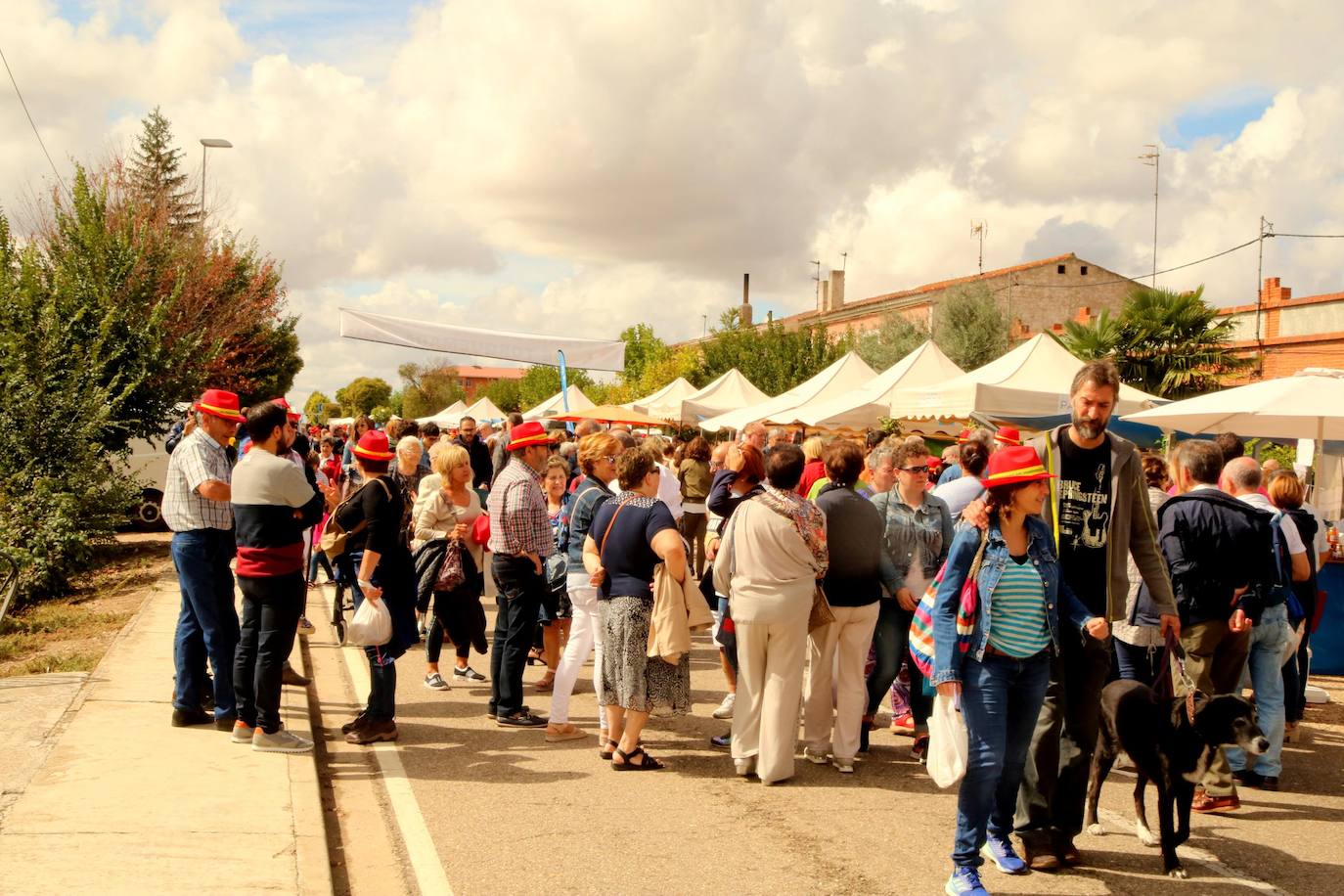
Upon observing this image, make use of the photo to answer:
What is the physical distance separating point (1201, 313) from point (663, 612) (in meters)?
19.9

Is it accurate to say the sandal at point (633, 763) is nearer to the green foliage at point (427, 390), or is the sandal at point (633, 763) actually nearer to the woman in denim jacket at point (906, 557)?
the woman in denim jacket at point (906, 557)

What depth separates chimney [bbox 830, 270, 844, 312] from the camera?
242 ft

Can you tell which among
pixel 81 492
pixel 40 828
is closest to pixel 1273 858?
pixel 40 828

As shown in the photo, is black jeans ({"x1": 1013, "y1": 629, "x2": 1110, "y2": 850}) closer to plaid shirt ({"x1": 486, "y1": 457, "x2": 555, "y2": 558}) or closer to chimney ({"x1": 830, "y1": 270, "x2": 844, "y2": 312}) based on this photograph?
plaid shirt ({"x1": 486, "y1": 457, "x2": 555, "y2": 558})

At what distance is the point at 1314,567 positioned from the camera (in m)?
7.65

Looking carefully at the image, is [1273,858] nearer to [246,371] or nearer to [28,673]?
[28,673]

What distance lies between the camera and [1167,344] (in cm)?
2306

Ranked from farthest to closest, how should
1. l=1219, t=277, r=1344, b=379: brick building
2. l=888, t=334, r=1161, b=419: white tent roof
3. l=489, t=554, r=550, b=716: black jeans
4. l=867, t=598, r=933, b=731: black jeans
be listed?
1. l=1219, t=277, r=1344, b=379: brick building
2. l=888, t=334, r=1161, b=419: white tent roof
3. l=489, t=554, r=550, b=716: black jeans
4. l=867, t=598, r=933, b=731: black jeans

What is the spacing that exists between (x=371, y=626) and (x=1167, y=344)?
20.4 metres

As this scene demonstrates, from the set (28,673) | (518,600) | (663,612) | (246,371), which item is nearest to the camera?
(663,612)

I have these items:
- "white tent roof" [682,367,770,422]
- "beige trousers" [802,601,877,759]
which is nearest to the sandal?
"beige trousers" [802,601,877,759]

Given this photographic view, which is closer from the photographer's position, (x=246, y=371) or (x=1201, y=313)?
(x=1201, y=313)

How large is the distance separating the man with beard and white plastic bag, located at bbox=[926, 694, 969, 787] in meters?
0.69

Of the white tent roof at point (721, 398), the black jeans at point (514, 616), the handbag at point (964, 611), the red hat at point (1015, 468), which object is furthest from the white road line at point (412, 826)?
the white tent roof at point (721, 398)
